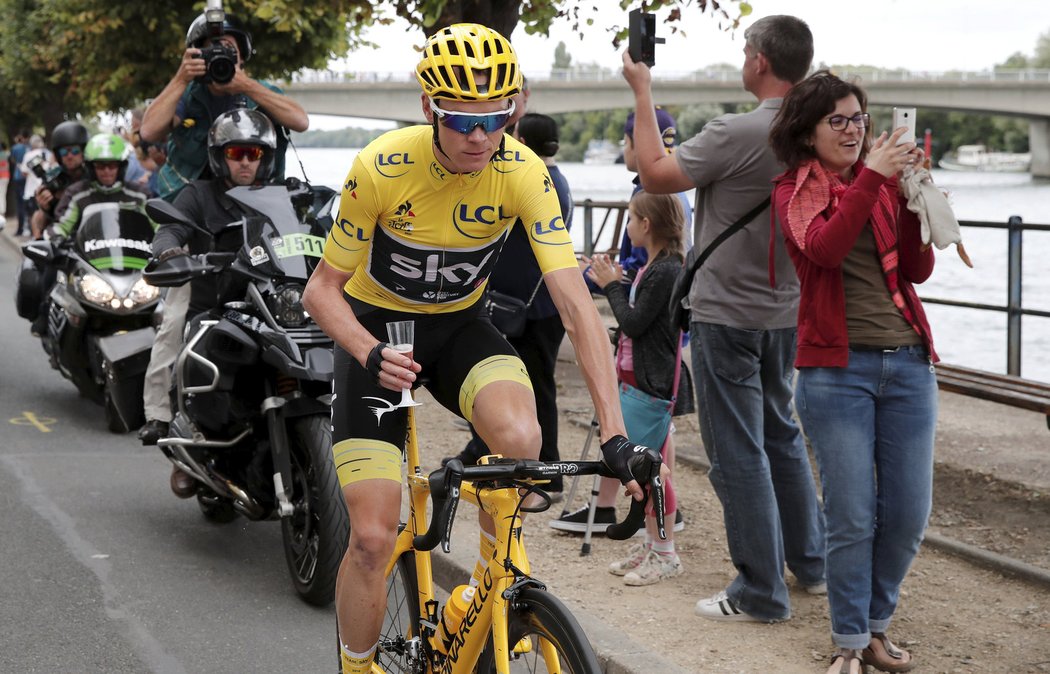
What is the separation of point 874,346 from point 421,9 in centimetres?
657

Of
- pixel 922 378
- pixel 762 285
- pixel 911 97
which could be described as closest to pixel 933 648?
pixel 922 378

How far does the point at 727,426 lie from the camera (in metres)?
4.95

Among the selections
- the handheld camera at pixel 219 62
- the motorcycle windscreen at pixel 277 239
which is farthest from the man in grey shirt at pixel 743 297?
the handheld camera at pixel 219 62

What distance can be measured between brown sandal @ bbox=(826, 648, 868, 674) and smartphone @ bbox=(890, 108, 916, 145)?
166 centimetres

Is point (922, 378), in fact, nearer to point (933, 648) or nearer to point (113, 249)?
point (933, 648)

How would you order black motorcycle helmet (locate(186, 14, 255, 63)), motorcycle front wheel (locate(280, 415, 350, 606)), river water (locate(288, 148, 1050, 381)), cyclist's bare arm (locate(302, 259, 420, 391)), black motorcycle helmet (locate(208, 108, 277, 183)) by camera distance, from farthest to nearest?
river water (locate(288, 148, 1050, 381)) < black motorcycle helmet (locate(186, 14, 255, 63)) < black motorcycle helmet (locate(208, 108, 277, 183)) < motorcycle front wheel (locate(280, 415, 350, 606)) < cyclist's bare arm (locate(302, 259, 420, 391))

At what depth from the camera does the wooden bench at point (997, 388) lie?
6.54 meters

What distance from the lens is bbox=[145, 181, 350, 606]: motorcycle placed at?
5320 millimetres

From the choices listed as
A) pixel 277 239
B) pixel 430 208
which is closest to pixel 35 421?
pixel 277 239

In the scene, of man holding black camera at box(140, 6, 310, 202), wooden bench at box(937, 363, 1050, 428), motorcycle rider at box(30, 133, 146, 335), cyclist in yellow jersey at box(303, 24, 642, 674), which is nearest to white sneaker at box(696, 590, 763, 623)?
cyclist in yellow jersey at box(303, 24, 642, 674)

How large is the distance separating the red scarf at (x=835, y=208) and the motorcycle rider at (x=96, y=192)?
6623 millimetres

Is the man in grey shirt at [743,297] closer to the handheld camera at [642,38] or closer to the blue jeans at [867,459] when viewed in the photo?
the handheld camera at [642,38]

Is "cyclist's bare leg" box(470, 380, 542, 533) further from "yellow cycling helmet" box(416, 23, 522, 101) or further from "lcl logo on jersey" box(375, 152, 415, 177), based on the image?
"yellow cycling helmet" box(416, 23, 522, 101)

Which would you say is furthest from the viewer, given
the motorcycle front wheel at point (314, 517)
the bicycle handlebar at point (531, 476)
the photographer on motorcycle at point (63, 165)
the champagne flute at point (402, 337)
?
the photographer on motorcycle at point (63, 165)
